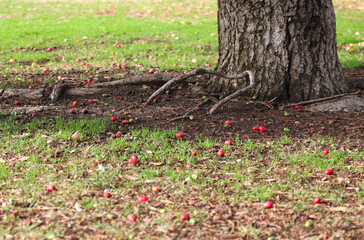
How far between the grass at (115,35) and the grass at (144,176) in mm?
3390

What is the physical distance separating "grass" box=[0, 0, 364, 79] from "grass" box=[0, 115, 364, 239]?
3.39 meters

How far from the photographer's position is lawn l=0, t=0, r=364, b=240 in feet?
10.0

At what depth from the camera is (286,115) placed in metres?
5.02

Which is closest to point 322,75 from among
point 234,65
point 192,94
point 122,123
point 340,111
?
point 340,111

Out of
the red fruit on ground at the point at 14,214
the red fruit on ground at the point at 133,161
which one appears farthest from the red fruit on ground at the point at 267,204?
the red fruit on ground at the point at 14,214

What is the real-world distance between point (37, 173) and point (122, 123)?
1391 mm

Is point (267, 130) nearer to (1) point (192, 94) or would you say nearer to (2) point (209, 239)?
(1) point (192, 94)

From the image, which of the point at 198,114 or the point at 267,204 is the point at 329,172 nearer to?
the point at 267,204

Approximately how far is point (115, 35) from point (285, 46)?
24.1 feet

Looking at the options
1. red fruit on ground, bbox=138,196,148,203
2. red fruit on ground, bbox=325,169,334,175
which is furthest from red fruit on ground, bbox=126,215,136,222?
red fruit on ground, bbox=325,169,334,175

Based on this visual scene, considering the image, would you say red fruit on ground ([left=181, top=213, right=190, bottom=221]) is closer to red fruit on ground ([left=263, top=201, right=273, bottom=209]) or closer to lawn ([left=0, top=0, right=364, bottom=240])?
lawn ([left=0, top=0, right=364, bottom=240])

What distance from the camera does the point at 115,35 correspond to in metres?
11.6

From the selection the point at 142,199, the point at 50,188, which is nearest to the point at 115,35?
the point at 50,188

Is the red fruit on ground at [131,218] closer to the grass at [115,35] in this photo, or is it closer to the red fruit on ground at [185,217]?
the red fruit on ground at [185,217]
